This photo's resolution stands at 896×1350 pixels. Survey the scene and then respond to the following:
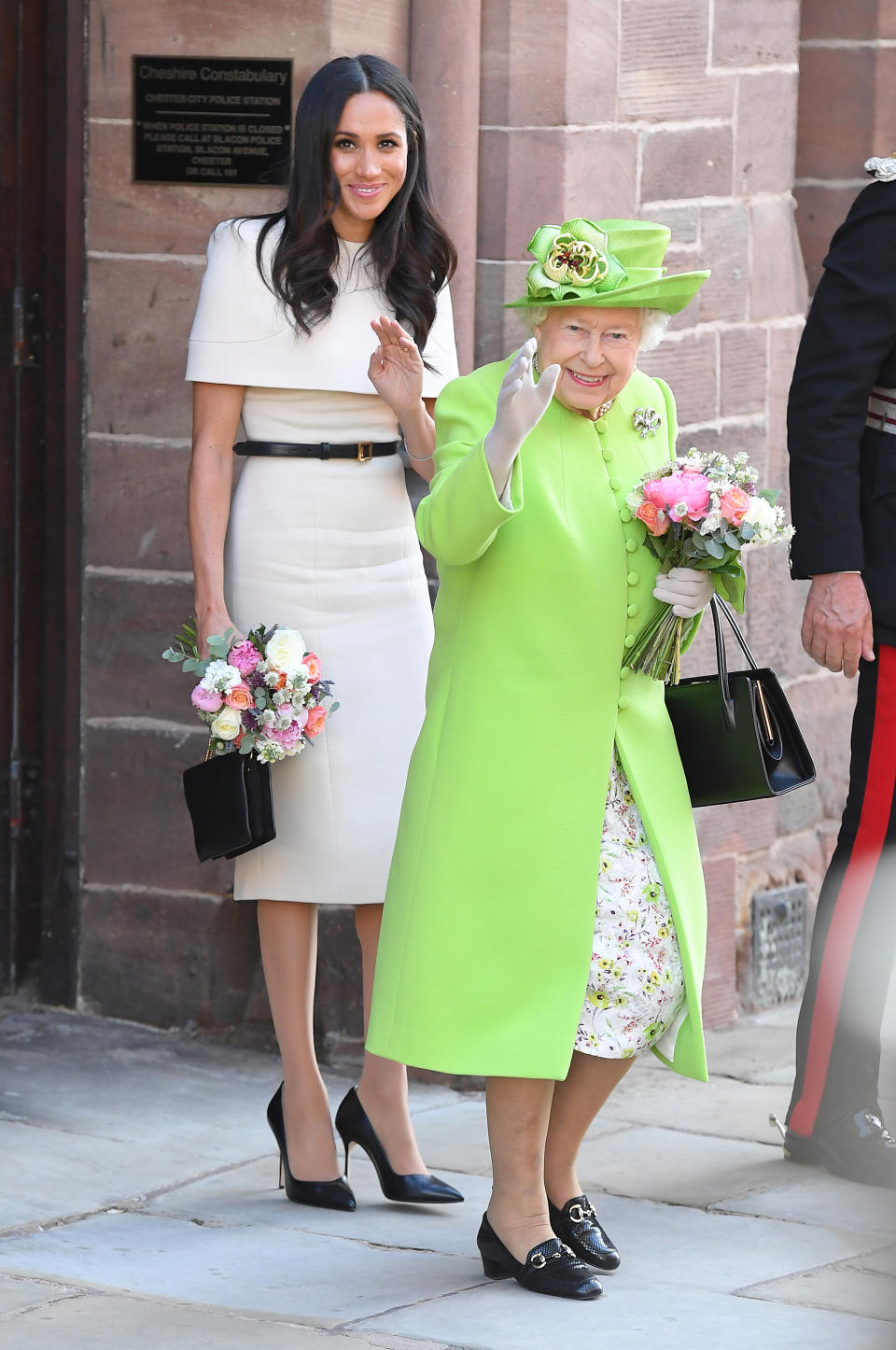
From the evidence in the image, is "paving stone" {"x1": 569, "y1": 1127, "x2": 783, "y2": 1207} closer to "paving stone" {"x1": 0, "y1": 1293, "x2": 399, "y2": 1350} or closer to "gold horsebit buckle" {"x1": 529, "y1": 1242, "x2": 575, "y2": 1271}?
"gold horsebit buckle" {"x1": 529, "y1": 1242, "x2": 575, "y2": 1271}

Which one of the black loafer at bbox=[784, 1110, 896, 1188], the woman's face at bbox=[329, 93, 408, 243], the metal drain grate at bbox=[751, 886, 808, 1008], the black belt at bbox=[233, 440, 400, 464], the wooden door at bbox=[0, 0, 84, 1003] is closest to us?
the woman's face at bbox=[329, 93, 408, 243]

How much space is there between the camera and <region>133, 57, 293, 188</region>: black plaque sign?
4.89 metres

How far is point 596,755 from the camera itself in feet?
11.7

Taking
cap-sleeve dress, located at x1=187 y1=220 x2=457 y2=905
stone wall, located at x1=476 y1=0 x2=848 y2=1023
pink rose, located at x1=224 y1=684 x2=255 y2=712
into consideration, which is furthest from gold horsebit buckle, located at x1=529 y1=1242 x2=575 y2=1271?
stone wall, located at x1=476 y1=0 x2=848 y2=1023

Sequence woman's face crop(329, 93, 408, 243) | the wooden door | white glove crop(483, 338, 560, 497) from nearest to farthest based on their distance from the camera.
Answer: white glove crop(483, 338, 560, 497)
woman's face crop(329, 93, 408, 243)
the wooden door

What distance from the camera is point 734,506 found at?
11.3ft

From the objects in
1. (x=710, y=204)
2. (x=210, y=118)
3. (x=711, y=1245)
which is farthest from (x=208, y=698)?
(x=710, y=204)

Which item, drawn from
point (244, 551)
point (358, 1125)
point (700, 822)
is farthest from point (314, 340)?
point (700, 822)

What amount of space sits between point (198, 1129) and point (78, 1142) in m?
0.25

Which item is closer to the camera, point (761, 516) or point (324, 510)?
point (761, 516)

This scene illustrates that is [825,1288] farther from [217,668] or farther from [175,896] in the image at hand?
[175,896]

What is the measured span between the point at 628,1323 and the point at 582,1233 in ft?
0.93

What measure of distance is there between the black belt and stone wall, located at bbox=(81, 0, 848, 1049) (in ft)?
2.59

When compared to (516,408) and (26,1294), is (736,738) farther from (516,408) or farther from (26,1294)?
(26,1294)
